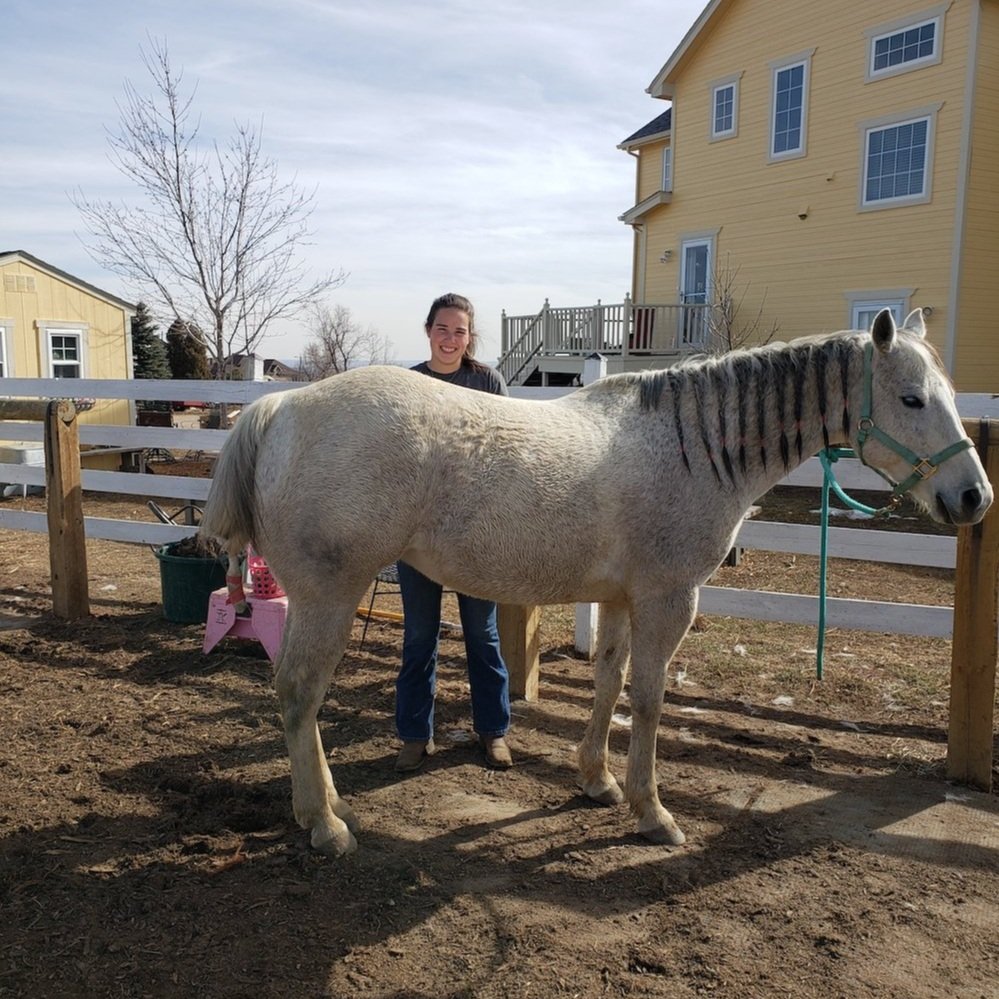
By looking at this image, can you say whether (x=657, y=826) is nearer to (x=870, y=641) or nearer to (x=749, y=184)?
(x=870, y=641)

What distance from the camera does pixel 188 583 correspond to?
17.7 ft

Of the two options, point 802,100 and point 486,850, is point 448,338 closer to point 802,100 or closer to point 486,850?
point 486,850

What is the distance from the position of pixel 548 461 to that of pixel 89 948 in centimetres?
207

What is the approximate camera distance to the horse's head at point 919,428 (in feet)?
9.05

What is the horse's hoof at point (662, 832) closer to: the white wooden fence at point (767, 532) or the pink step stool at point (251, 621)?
the white wooden fence at point (767, 532)

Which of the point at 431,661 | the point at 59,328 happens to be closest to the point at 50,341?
the point at 59,328

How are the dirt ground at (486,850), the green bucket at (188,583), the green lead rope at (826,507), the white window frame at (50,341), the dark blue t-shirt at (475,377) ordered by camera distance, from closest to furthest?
1. the dirt ground at (486,850)
2. the green lead rope at (826,507)
3. the dark blue t-shirt at (475,377)
4. the green bucket at (188,583)
5. the white window frame at (50,341)

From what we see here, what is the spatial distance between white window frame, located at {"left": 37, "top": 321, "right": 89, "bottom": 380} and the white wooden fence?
997 centimetres

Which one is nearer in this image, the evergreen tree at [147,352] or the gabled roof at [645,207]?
the gabled roof at [645,207]

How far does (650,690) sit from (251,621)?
274 centimetres

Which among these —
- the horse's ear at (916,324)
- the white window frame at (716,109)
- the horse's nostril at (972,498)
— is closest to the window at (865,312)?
the white window frame at (716,109)

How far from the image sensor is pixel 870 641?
5.45m

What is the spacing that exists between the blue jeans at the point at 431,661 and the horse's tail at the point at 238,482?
0.85m

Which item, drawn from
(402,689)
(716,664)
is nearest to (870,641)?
(716,664)
